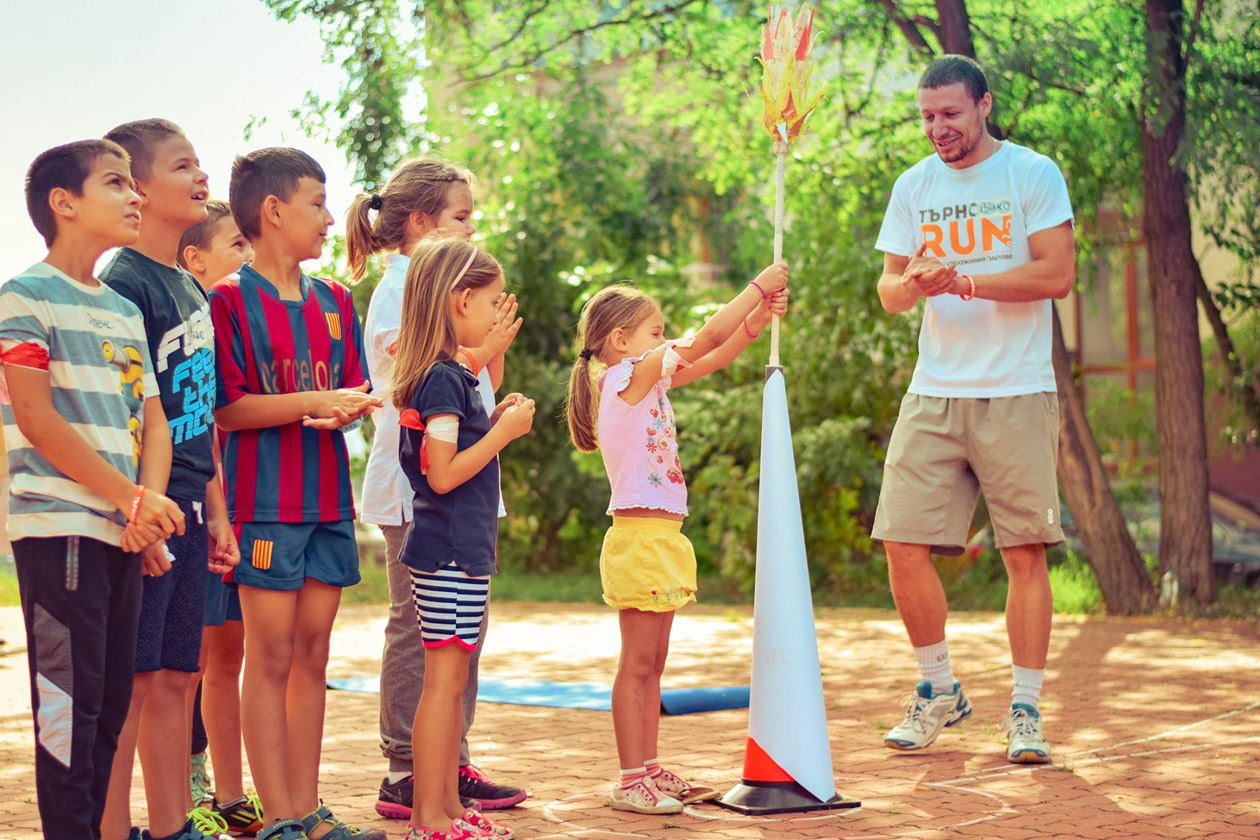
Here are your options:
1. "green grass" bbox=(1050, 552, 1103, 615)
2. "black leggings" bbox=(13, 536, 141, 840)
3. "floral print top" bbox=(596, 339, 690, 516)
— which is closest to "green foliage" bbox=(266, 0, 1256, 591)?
"green grass" bbox=(1050, 552, 1103, 615)

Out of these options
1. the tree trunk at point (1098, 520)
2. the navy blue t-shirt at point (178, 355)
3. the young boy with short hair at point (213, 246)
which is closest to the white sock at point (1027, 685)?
the navy blue t-shirt at point (178, 355)

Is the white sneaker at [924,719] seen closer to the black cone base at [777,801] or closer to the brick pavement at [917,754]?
the brick pavement at [917,754]

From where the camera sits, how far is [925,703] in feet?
16.2

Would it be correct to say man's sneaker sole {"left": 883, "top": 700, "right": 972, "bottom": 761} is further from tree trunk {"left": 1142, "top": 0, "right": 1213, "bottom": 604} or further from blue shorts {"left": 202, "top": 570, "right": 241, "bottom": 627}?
tree trunk {"left": 1142, "top": 0, "right": 1213, "bottom": 604}

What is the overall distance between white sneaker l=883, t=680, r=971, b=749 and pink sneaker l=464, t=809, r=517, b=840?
1737mm

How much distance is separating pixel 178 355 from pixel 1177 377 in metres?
7.76

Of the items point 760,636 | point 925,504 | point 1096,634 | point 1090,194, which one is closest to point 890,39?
point 1090,194

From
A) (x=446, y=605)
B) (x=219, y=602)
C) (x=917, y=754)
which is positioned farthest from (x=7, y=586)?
(x=446, y=605)

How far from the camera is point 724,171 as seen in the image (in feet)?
45.4

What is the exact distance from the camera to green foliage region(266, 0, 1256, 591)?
9.93 meters

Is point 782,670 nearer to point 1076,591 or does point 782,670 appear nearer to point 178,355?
point 178,355

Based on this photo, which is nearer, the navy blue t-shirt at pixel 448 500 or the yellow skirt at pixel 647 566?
the navy blue t-shirt at pixel 448 500

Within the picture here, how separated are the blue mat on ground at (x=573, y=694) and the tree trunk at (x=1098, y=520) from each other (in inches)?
156

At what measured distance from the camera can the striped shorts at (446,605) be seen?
3.60 metres
